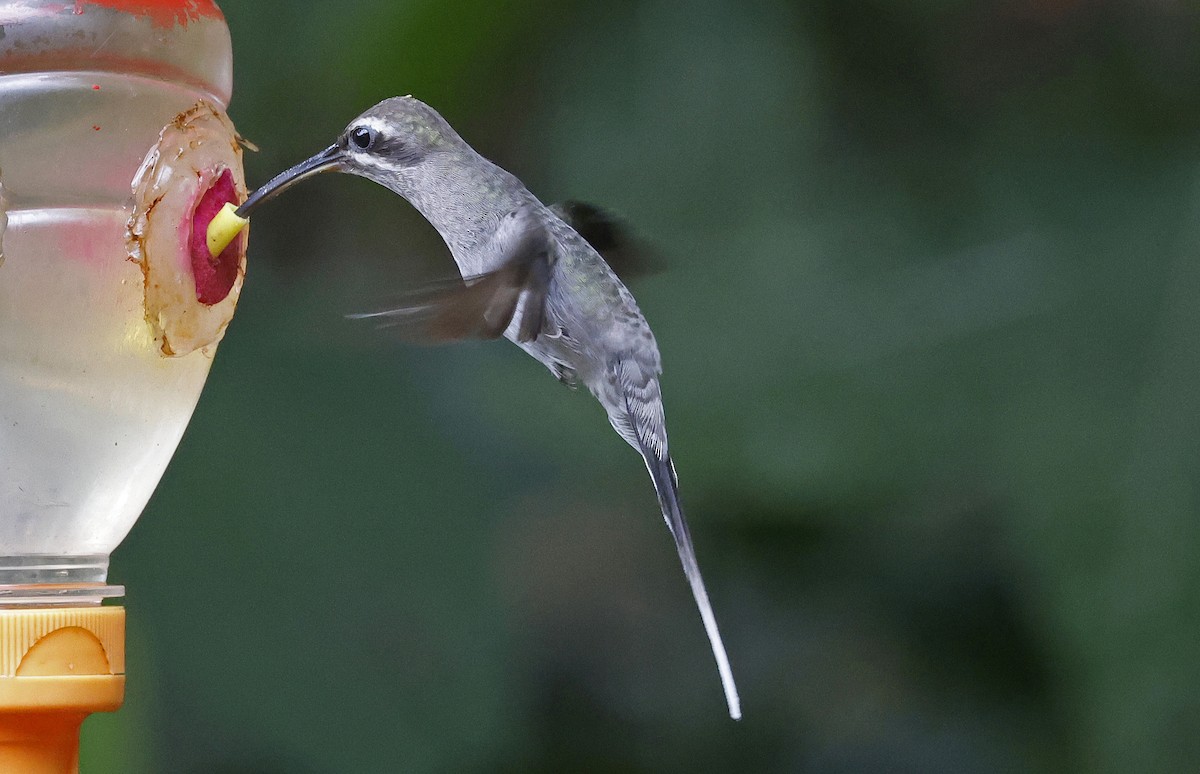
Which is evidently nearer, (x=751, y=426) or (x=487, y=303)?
(x=487, y=303)

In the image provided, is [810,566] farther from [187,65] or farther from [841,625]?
[187,65]

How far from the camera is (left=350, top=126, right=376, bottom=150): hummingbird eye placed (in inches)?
47.3

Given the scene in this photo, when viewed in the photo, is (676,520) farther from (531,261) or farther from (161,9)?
(161,9)

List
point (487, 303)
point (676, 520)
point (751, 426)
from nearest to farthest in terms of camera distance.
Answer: point (487, 303) < point (676, 520) < point (751, 426)

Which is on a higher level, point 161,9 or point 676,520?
point 161,9

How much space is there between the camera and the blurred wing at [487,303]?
1.01 metres

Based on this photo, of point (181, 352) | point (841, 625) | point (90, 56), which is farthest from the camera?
point (841, 625)

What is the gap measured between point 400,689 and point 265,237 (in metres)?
0.81

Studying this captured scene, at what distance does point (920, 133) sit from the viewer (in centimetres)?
238

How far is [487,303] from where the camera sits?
42.1 inches

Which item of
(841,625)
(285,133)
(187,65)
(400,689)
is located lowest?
(400,689)

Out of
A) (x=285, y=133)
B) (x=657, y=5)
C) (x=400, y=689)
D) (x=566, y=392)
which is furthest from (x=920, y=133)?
(x=400, y=689)

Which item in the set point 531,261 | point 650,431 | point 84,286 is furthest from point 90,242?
point 650,431

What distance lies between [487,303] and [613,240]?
0.37 metres
